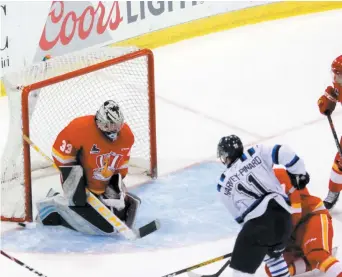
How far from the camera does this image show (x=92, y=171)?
4738 mm

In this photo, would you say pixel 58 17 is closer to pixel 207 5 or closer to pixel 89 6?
pixel 89 6

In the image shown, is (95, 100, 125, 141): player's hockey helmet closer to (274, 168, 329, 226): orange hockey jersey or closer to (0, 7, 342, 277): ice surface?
(0, 7, 342, 277): ice surface

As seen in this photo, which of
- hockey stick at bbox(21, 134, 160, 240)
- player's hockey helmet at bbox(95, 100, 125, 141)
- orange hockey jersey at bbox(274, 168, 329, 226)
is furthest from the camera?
hockey stick at bbox(21, 134, 160, 240)

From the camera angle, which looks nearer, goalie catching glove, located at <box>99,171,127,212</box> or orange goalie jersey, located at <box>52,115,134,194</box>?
orange goalie jersey, located at <box>52,115,134,194</box>

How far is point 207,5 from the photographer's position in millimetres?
7316

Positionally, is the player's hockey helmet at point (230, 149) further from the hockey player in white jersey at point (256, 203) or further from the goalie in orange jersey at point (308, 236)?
the goalie in orange jersey at point (308, 236)

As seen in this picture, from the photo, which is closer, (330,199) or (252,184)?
(252,184)

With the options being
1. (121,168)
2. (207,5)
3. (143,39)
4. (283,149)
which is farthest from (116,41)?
(283,149)

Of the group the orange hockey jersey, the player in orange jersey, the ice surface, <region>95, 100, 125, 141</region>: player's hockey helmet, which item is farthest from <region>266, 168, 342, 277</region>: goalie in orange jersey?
<region>95, 100, 125, 141</region>: player's hockey helmet

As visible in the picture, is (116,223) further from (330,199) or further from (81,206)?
(330,199)

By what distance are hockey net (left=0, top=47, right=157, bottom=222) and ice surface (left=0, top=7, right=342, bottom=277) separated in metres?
0.17

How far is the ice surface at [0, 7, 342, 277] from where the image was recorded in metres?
4.65

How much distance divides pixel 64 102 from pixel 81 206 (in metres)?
0.84

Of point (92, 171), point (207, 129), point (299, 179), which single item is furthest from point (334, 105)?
point (207, 129)
